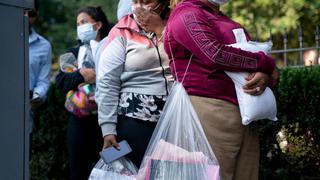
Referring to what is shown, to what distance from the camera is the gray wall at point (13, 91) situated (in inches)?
109

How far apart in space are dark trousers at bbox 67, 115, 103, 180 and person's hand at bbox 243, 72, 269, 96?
235 centimetres

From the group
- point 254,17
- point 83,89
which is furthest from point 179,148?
point 254,17

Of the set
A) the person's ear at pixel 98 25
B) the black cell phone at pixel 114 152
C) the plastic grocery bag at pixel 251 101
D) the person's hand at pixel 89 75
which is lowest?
the black cell phone at pixel 114 152

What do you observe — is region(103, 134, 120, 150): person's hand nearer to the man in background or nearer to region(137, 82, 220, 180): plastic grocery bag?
region(137, 82, 220, 180): plastic grocery bag

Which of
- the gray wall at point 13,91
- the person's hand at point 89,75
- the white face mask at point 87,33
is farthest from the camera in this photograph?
the white face mask at point 87,33

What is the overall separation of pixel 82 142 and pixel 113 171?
5.74ft

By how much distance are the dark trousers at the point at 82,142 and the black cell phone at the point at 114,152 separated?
1.65 meters

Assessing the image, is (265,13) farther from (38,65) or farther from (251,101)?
(251,101)

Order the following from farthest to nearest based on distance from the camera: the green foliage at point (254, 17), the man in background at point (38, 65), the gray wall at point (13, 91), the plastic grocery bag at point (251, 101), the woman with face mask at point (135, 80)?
the green foliage at point (254, 17) → the man in background at point (38, 65) → the woman with face mask at point (135, 80) → the plastic grocery bag at point (251, 101) → the gray wall at point (13, 91)

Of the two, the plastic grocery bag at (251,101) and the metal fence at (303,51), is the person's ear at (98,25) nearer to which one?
the metal fence at (303,51)

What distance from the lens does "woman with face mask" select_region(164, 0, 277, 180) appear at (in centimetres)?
338

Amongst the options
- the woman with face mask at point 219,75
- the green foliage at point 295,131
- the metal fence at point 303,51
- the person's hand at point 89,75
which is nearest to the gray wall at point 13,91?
the woman with face mask at point 219,75

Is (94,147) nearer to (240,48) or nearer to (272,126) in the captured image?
(272,126)

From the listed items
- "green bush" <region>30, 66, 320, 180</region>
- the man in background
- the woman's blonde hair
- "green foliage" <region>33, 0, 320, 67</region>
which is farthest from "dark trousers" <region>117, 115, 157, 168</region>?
"green foliage" <region>33, 0, 320, 67</region>
